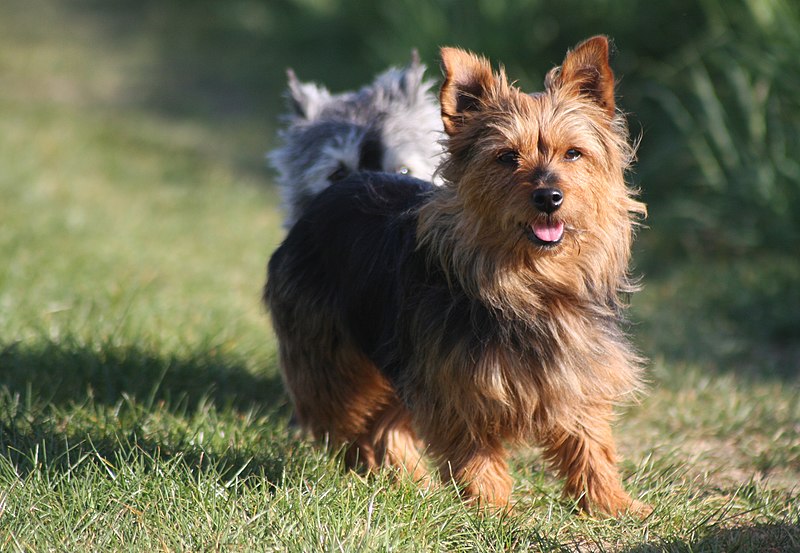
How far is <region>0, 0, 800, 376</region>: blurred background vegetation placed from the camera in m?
6.36

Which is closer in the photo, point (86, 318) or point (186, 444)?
point (186, 444)

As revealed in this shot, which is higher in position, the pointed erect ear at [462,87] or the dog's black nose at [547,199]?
the pointed erect ear at [462,87]

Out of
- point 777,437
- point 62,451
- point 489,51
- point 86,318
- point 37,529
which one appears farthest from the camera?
point 489,51

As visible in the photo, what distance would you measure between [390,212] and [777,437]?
2.24m

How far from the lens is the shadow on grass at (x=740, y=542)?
3.15 meters

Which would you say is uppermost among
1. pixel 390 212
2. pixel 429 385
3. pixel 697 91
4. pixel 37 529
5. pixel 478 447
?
pixel 697 91

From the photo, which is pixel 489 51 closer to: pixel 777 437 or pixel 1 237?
pixel 1 237

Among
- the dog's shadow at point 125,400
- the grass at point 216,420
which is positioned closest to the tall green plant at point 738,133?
the grass at point 216,420

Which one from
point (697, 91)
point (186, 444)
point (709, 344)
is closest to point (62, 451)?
point (186, 444)

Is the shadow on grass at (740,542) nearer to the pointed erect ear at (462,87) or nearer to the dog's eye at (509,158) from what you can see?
the dog's eye at (509,158)

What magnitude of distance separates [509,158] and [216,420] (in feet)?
6.03

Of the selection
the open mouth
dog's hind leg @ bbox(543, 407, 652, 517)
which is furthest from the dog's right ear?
dog's hind leg @ bbox(543, 407, 652, 517)

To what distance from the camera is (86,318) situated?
17.6 ft

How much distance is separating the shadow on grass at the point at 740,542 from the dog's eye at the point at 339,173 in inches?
89.7
